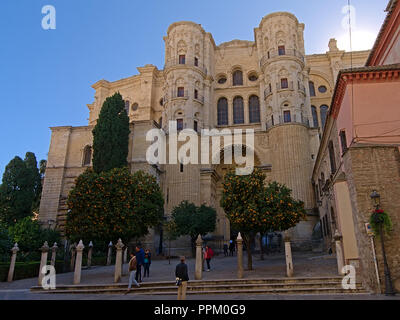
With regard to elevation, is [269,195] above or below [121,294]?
above

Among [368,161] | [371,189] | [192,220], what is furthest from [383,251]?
[192,220]

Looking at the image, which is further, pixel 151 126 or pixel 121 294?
pixel 151 126

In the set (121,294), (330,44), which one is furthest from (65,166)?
(330,44)

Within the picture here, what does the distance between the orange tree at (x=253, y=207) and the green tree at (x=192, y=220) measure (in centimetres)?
895

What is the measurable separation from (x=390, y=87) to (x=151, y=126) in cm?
2166

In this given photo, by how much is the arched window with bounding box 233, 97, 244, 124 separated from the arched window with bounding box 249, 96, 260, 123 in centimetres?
98

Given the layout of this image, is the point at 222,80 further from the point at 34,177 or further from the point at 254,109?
the point at 34,177

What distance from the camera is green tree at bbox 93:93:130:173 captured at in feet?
83.3

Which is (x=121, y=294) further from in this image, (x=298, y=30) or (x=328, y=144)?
(x=298, y=30)

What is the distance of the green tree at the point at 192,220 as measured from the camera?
927 inches

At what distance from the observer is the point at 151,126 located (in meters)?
29.4

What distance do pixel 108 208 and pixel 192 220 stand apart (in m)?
9.60
